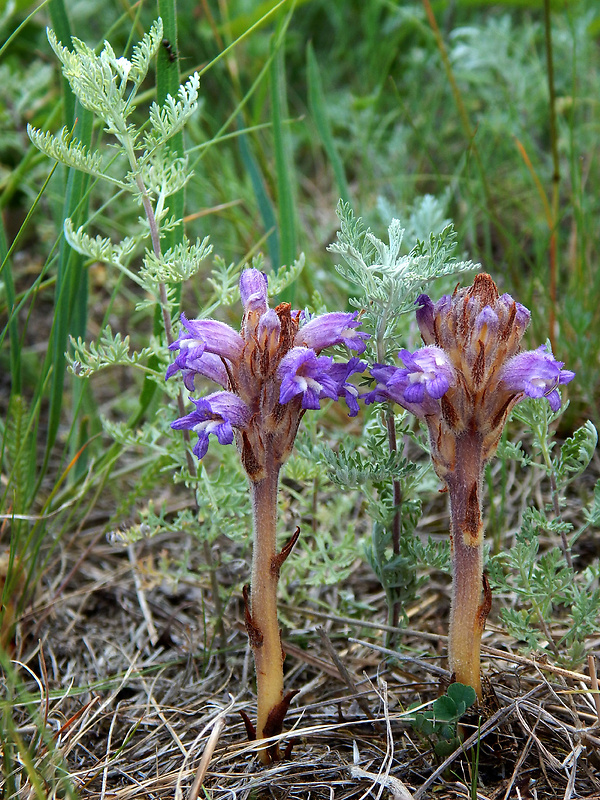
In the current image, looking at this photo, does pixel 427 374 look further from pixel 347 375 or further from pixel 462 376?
pixel 347 375

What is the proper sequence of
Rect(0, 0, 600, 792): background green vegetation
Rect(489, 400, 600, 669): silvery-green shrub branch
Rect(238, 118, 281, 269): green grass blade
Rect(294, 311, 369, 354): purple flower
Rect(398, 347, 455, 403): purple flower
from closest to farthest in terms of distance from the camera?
Rect(398, 347, 455, 403): purple flower, Rect(294, 311, 369, 354): purple flower, Rect(489, 400, 600, 669): silvery-green shrub branch, Rect(0, 0, 600, 792): background green vegetation, Rect(238, 118, 281, 269): green grass blade

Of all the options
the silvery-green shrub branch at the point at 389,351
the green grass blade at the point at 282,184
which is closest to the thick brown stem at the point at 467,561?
the silvery-green shrub branch at the point at 389,351

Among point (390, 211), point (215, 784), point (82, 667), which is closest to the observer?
point (215, 784)

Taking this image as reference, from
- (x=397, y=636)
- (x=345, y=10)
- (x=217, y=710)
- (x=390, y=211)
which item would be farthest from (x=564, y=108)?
(x=217, y=710)

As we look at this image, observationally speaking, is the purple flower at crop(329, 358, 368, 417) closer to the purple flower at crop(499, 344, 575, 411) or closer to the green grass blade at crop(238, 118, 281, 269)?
the purple flower at crop(499, 344, 575, 411)

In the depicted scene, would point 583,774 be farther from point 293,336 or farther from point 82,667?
point 82,667

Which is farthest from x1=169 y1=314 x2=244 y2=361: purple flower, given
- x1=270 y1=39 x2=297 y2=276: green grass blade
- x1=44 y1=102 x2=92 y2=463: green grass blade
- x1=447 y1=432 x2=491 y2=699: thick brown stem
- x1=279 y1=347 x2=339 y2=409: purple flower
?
x1=270 y1=39 x2=297 y2=276: green grass blade

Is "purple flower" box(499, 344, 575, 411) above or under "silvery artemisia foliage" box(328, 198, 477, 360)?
under

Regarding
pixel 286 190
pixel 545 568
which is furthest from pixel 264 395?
pixel 286 190
